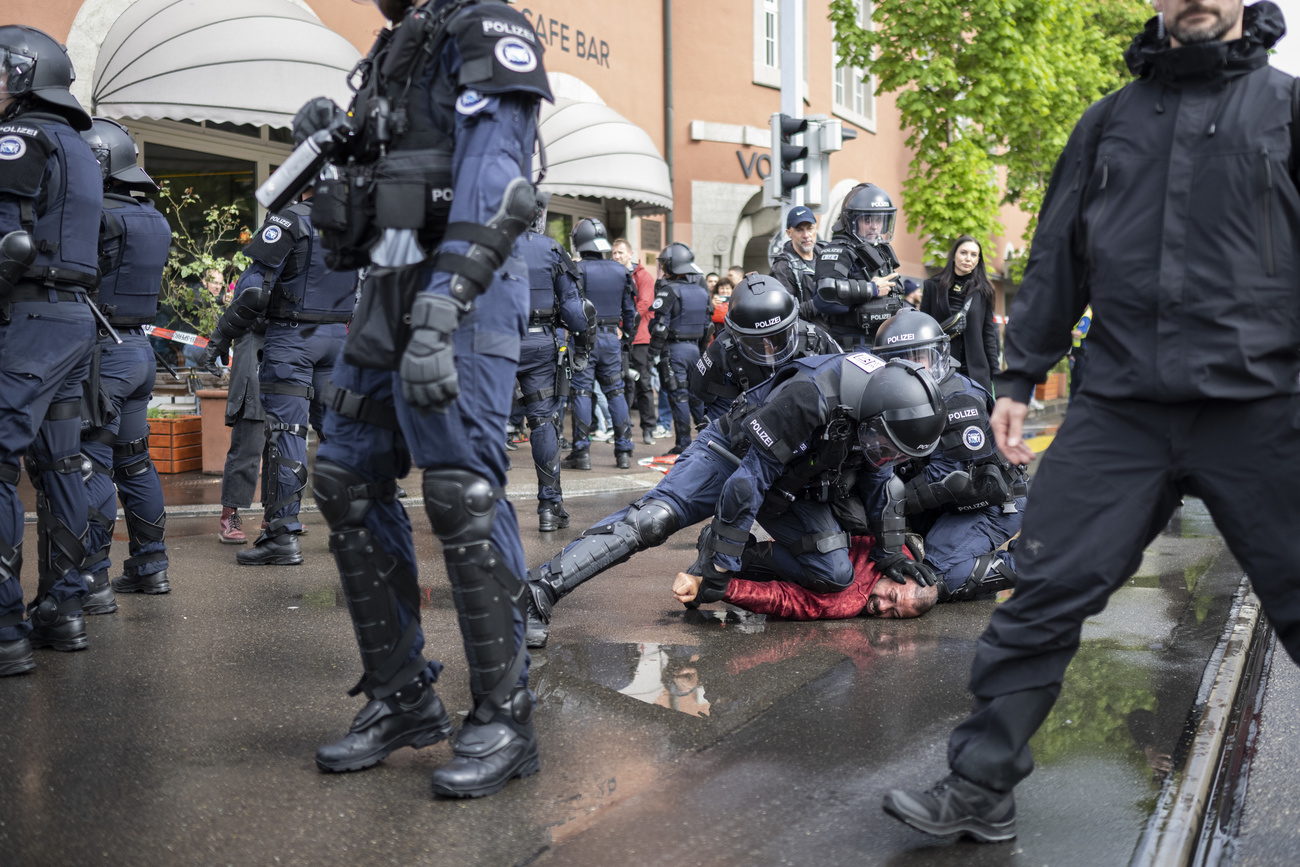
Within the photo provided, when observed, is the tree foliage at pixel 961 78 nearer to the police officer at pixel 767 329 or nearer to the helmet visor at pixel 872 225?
the helmet visor at pixel 872 225

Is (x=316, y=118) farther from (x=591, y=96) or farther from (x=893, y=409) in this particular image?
(x=591, y=96)

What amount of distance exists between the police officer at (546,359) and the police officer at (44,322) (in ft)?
9.09

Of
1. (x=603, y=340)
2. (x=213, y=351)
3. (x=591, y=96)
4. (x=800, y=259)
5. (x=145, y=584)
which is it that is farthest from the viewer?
(x=591, y=96)

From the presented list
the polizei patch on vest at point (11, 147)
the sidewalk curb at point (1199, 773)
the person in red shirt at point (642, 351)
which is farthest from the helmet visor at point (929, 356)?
the person in red shirt at point (642, 351)

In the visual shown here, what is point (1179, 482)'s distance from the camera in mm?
2688

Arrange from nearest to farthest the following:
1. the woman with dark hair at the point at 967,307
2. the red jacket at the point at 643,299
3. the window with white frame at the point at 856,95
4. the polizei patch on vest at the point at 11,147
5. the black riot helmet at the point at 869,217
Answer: the polizei patch on vest at the point at 11,147, the black riot helmet at the point at 869,217, the woman with dark hair at the point at 967,307, the red jacket at the point at 643,299, the window with white frame at the point at 856,95

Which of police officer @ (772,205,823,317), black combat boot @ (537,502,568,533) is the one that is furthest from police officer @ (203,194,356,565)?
police officer @ (772,205,823,317)

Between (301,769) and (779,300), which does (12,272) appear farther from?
(779,300)

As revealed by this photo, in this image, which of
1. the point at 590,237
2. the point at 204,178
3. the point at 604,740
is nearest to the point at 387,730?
the point at 604,740

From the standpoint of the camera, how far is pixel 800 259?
8.52 m

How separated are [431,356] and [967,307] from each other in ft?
22.6

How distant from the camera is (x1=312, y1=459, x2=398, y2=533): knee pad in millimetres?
3113

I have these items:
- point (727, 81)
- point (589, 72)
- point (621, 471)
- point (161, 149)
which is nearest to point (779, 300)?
point (621, 471)

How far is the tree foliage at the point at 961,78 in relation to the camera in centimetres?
1678
